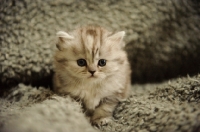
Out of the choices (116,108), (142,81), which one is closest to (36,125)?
(116,108)

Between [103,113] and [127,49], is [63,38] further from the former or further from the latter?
[127,49]

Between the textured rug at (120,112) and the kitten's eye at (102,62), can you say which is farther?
the kitten's eye at (102,62)

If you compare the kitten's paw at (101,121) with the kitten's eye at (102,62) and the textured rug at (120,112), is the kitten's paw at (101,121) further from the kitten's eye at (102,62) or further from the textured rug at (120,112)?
the kitten's eye at (102,62)

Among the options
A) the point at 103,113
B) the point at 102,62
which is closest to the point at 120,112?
the point at 103,113

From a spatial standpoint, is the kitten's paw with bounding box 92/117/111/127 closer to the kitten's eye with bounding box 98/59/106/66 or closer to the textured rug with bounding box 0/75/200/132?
the textured rug with bounding box 0/75/200/132

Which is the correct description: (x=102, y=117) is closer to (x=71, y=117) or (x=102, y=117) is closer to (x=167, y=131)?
(x=71, y=117)

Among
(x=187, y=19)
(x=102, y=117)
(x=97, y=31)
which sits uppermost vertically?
(x=187, y=19)

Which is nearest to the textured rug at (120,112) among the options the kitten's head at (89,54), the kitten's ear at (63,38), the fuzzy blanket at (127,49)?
the fuzzy blanket at (127,49)
